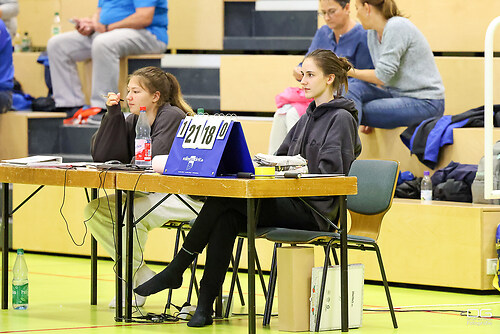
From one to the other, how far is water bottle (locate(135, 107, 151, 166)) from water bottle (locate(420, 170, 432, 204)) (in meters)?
1.73

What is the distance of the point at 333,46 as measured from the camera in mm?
6398

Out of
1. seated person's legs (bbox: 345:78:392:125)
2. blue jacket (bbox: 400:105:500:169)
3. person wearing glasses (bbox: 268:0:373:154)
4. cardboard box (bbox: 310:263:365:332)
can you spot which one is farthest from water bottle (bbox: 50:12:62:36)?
cardboard box (bbox: 310:263:365:332)

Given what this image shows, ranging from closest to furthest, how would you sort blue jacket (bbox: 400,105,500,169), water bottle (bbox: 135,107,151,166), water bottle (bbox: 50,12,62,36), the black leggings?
the black leggings, water bottle (bbox: 135,107,151,166), blue jacket (bbox: 400,105,500,169), water bottle (bbox: 50,12,62,36)

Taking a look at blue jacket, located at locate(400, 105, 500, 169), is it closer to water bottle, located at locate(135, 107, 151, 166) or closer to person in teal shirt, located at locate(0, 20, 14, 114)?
water bottle, located at locate(135, 107, 151, 166)

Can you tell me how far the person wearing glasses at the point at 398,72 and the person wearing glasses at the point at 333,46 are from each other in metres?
0.18

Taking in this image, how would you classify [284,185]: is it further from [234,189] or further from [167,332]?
[167,332]

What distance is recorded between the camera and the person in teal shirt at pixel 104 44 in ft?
24.5

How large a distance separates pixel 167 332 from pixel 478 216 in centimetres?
192

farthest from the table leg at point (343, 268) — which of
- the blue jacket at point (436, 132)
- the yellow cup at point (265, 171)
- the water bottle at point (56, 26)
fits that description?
the water bottle at point (56, 26)

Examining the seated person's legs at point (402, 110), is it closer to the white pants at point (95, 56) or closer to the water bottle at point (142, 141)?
the water bottle at point (142, 141)

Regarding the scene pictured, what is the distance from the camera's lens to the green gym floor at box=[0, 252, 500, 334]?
4332 mm

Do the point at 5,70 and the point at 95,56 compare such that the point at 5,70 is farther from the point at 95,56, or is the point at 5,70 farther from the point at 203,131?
the point at 203,131

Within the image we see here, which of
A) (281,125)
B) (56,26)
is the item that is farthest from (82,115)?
(281,125)

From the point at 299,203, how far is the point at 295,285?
1.22 feet
